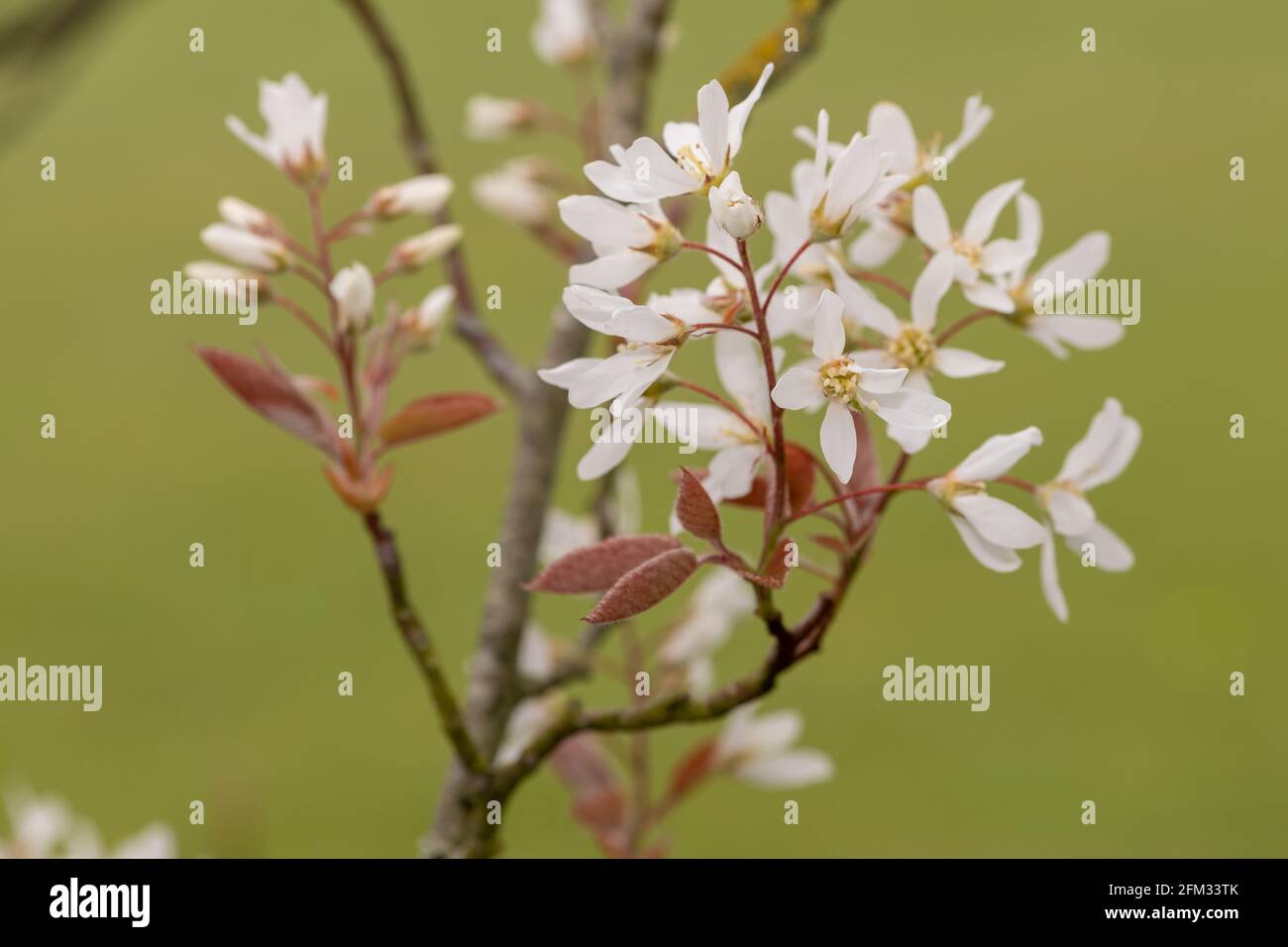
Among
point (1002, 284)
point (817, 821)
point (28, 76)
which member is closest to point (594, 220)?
point (1002, 284)

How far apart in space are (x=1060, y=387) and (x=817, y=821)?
53.6 inches

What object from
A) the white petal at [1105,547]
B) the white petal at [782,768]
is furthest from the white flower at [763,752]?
the white petal at [1105,547]

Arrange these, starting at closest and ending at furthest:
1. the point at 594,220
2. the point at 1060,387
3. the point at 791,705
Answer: the point at 594,220, the point at 791,705, the point at 1060,387

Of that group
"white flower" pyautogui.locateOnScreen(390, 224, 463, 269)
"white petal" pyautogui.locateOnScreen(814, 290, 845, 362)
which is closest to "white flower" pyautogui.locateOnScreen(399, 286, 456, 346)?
"white flower" pyautogui.locateOnScreen(390, 224, 463, 269)

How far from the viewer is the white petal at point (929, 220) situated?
0.58 metres

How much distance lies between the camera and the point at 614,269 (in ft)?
1.79

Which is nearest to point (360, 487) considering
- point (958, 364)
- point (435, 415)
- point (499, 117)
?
point (435, 415)

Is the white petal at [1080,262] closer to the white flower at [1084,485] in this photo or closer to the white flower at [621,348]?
the white flower at [1084,485]

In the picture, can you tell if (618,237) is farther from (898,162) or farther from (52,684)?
(52,684)

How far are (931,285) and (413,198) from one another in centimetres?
30

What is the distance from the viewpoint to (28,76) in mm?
963

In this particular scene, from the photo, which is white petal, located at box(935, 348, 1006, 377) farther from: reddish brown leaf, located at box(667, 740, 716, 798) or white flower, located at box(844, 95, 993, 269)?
reddish brown leaf, located at box(667, 740, 716, 798)

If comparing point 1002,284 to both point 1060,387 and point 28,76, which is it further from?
point 1060,387
